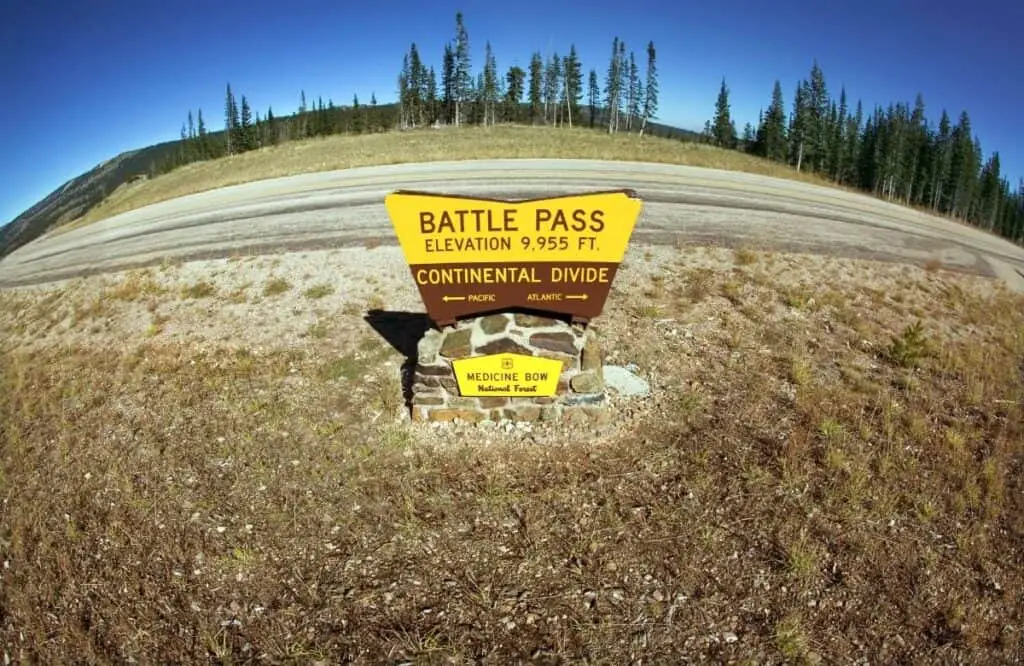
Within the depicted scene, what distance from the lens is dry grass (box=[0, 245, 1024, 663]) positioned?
3926 millimetres

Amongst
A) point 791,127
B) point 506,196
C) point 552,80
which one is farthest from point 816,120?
point 506,196

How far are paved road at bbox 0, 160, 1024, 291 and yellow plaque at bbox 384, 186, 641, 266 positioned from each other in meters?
6.99

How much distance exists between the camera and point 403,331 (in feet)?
29.0

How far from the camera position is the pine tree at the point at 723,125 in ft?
268

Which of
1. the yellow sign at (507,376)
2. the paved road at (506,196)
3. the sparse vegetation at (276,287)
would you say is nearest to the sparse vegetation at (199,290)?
the sparse vegetation at (276,287)

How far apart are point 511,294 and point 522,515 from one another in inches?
96.8

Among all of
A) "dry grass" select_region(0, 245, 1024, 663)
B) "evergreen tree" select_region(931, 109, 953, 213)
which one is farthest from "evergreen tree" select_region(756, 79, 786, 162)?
"dry grass" select_region(0, 245, 1024, 663)

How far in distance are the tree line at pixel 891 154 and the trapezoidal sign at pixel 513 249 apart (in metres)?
67.5

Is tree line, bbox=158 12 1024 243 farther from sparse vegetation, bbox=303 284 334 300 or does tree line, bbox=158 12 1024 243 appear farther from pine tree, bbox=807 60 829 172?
sparse vegetation, bbox=303 284 334 300

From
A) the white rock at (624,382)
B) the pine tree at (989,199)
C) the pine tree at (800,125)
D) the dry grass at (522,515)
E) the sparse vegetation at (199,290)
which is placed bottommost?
the dry grass at (522,515)

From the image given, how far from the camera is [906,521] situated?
486cm

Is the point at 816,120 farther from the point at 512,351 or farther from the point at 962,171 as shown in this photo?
the point at 512,351

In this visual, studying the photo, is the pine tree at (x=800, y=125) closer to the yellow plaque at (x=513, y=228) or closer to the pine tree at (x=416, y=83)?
the pine tree at (x=416, y=83)

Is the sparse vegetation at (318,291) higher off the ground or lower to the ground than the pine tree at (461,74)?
lower
